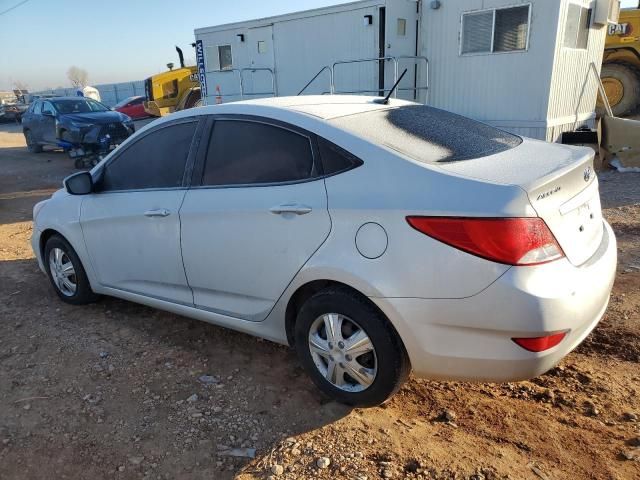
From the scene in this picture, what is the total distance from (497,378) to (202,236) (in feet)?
6.01

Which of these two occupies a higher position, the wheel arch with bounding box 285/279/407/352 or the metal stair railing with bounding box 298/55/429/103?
the metal stair railing with bounding box 298/55/429/103

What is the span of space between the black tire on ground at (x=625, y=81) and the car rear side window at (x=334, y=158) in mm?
13857

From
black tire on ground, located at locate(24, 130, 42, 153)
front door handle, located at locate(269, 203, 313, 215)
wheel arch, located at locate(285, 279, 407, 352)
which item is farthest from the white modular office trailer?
black tire on ground, located at locate(24, 130, 42, 153)

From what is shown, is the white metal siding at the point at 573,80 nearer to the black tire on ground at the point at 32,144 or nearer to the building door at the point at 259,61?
the building door at the point at 259,61

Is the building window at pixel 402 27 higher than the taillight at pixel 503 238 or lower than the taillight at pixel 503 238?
higher

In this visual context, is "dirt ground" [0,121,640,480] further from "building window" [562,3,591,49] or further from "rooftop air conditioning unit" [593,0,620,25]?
"rooftop air conditioning unit" [593,0,620,25]

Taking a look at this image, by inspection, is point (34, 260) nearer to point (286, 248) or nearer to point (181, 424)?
point (181, 424)

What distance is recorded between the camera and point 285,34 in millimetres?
11516

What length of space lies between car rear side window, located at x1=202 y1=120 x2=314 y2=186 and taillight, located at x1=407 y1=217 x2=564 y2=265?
0.86 metres

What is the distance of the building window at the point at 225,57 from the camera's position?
1303cm

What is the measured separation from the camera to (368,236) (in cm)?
238

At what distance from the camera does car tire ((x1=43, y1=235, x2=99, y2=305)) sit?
4.10 m

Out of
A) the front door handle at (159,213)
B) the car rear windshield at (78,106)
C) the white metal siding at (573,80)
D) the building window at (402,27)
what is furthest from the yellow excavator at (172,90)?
the front door handle at (159,213)

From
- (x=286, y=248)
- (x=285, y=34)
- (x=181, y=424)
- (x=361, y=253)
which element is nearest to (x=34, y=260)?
(x=181, y=424)
